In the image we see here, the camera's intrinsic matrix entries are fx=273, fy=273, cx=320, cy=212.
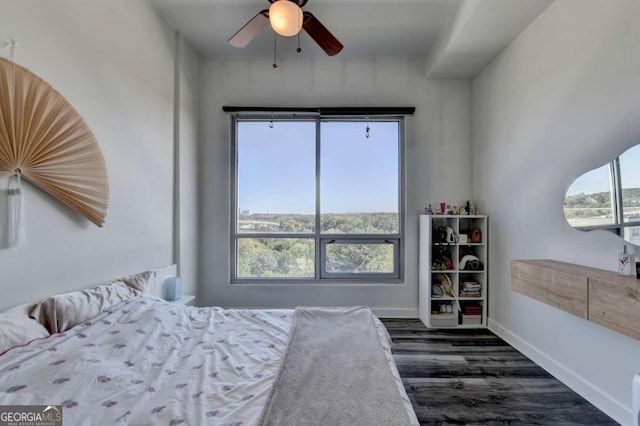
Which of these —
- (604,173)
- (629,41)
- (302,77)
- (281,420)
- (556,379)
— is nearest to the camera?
(281,420)

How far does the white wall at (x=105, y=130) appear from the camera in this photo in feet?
4.57

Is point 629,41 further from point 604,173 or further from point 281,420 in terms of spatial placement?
point 281,420

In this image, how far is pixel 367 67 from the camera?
3186 mm

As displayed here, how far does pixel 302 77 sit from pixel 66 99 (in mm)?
2244

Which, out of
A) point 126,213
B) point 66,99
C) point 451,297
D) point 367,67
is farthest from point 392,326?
point 66,99

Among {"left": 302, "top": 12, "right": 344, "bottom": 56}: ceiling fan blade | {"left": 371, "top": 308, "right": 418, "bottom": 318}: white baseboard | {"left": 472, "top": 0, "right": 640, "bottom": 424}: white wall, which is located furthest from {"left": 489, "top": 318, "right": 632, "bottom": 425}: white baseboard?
{"left": 302, "top": 12, "right": 344, "bottom": 56}: ceiling fan blade

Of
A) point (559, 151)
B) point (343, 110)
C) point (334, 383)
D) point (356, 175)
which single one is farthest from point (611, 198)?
point (343, 110)

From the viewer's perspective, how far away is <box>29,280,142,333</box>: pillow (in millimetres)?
1291

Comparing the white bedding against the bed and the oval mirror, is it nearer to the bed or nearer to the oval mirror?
the bed

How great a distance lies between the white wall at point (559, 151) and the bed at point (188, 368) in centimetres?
148

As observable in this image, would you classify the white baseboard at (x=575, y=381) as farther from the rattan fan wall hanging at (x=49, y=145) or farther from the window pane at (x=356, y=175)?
the rattan fan wall hanging at (x=49, y=145)

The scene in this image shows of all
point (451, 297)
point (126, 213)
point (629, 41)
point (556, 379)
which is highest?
point (629, 41)

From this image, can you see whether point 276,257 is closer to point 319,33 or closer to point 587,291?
point 319,33

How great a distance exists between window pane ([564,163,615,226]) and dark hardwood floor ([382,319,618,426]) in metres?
1.18
